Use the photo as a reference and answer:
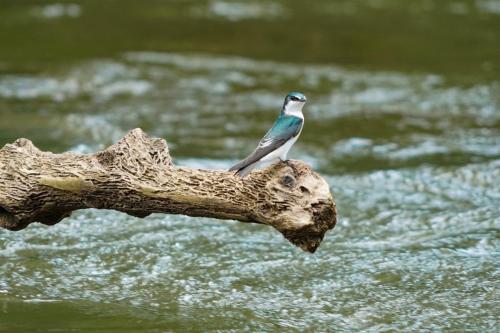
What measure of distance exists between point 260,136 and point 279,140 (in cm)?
450

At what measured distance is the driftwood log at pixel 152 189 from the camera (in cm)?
446

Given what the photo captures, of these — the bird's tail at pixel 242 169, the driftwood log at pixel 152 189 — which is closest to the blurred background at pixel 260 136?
the driftwood log at pixel 152 189

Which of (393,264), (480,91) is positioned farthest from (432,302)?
(480,91)

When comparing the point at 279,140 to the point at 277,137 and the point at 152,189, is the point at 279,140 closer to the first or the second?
the point at 277,137

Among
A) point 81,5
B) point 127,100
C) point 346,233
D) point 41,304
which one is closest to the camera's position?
point 41,304

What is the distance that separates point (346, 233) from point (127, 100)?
186 inches

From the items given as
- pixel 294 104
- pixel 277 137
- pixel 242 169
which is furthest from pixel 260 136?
pixel 242 169

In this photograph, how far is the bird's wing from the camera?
4.77m

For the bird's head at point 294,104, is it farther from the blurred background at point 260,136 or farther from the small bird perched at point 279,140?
the blurred background at point 260,136

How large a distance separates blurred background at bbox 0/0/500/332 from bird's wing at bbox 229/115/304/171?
0.86 metres

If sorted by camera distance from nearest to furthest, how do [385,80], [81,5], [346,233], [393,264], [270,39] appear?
1. [393,264]
2. [346,233]
3. [385,80]
4. [270,39]
5. [81,5]

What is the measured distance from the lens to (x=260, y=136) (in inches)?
373

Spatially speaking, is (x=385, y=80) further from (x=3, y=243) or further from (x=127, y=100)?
(x=3, y=243)

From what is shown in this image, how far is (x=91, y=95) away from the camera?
436 inches
